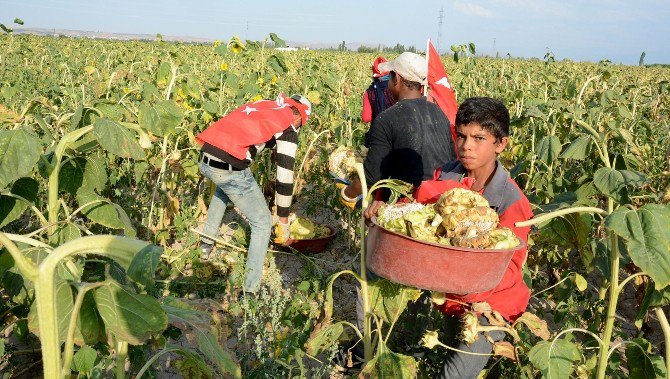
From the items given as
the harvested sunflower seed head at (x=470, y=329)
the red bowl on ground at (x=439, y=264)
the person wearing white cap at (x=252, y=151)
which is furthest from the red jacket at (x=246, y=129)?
the harvested sunflower seed head at (x=470, y=329)

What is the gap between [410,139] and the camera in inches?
114

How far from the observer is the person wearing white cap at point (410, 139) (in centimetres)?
288

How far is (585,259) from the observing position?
246 cm

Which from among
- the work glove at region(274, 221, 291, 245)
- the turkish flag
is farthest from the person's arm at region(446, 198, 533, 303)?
the work glove at region(274, 221, 291, 245)

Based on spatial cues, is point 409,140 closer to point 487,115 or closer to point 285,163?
point 487,115

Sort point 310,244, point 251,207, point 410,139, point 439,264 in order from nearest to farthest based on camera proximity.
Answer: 1. point 439,264
2. point 410,139
3. point 251,207
4. point 310,244

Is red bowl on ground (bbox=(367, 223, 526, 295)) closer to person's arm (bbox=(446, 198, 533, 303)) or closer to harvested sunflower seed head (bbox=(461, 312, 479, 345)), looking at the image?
harvested sunflower seed head (bbox=(461, 312, 479, 345))

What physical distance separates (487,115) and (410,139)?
2.35 feet

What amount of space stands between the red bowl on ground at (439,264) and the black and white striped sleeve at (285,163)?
6.76 ft

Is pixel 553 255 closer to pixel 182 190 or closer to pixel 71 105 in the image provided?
pixel 182 190

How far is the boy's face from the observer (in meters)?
2.20

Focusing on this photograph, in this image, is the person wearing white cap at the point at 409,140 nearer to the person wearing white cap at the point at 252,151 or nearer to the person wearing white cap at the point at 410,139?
the person wearing white cap at the point at 410,139

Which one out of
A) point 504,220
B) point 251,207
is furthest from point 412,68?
point 251,207

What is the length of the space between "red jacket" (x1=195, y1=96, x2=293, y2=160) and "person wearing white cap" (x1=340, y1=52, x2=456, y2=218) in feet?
2.48
